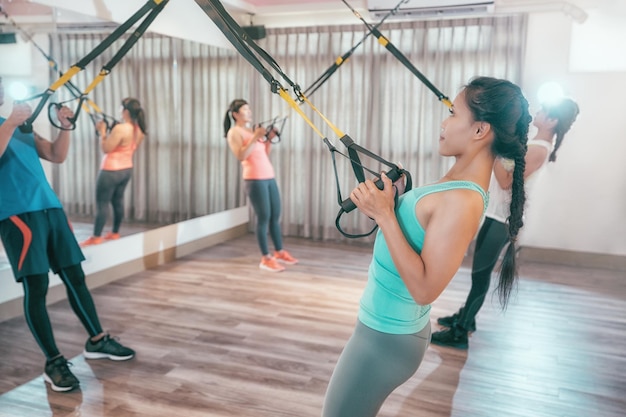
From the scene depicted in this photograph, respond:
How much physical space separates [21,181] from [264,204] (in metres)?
2.13

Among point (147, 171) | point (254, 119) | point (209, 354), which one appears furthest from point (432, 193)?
point (254, 119)

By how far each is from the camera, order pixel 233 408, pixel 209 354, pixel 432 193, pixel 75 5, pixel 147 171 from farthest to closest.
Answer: pixel 147 171, pixel 75 5, pixel 209 354, pixel 233 408, pixel 432 193

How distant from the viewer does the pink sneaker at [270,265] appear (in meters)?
4.27

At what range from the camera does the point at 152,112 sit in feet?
13.5

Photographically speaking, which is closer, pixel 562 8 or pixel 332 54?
pixel 562 8

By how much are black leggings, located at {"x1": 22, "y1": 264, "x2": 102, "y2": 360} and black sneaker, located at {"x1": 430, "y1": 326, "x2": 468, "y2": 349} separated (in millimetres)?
1767

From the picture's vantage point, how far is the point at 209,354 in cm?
270

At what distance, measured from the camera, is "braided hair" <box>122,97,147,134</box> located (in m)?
3.80

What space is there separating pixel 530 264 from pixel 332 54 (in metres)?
2.65

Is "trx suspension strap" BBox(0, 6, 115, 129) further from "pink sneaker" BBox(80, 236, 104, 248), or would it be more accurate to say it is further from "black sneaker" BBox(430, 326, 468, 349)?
"black sneaker" BBox(430, 326, 468, 349)

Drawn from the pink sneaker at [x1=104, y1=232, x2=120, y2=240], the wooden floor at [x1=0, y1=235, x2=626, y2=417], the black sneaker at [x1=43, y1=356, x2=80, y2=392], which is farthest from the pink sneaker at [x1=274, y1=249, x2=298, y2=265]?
the black sneaker at [x1=43, y1=356, x2=80, y2=392]

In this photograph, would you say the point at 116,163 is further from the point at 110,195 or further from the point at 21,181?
the point at 21,181

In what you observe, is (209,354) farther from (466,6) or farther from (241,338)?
(466,6)

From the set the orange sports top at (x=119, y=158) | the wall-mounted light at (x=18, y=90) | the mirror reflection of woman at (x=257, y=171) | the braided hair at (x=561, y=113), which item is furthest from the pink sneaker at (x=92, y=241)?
the braided hair at (x=561, y=113)
